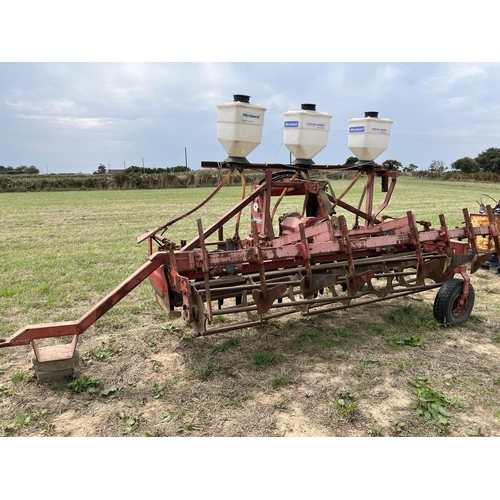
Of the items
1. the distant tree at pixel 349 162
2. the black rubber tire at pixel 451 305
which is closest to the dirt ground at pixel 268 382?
the black rubber tire at pixel 451 305

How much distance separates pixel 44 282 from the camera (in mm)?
6719

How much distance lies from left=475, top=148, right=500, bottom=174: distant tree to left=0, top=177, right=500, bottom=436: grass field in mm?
59278

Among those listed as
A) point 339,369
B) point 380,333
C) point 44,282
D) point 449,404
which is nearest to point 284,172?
point 380,333

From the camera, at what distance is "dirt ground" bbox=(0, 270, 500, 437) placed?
318cm

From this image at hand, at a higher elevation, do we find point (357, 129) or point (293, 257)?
point (357, 129)

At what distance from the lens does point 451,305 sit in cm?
491

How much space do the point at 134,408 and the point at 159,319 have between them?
1.93 meters

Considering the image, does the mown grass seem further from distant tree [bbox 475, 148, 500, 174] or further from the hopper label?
distant tree [bbox 475, 148, 500, 174]

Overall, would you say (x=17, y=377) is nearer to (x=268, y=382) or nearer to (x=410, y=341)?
(x=268, y=382)

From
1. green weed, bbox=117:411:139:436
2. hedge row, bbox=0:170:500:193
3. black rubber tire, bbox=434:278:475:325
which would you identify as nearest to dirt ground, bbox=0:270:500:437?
green weed, bbox=117:411:139:436

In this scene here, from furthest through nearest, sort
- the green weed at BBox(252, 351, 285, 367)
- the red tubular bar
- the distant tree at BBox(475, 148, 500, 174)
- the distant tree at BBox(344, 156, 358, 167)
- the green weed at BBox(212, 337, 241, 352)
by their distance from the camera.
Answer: the distant tree at BBox(475, 148, 500, 174)
the distant tree at BBox(344, 156, 358, 167)
the green weed at BBox(212, 337, 241, 352)
the green weed at BBox(252, 351, 285, 367)
the red tubular bar

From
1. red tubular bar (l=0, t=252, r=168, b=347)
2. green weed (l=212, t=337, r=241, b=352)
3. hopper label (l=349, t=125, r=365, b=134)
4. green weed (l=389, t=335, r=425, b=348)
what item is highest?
hopper label (l=349, t=125, r=365, b=134)

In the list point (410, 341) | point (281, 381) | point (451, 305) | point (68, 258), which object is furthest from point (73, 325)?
point (68, 258)

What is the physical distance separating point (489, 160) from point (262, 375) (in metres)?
64.4
